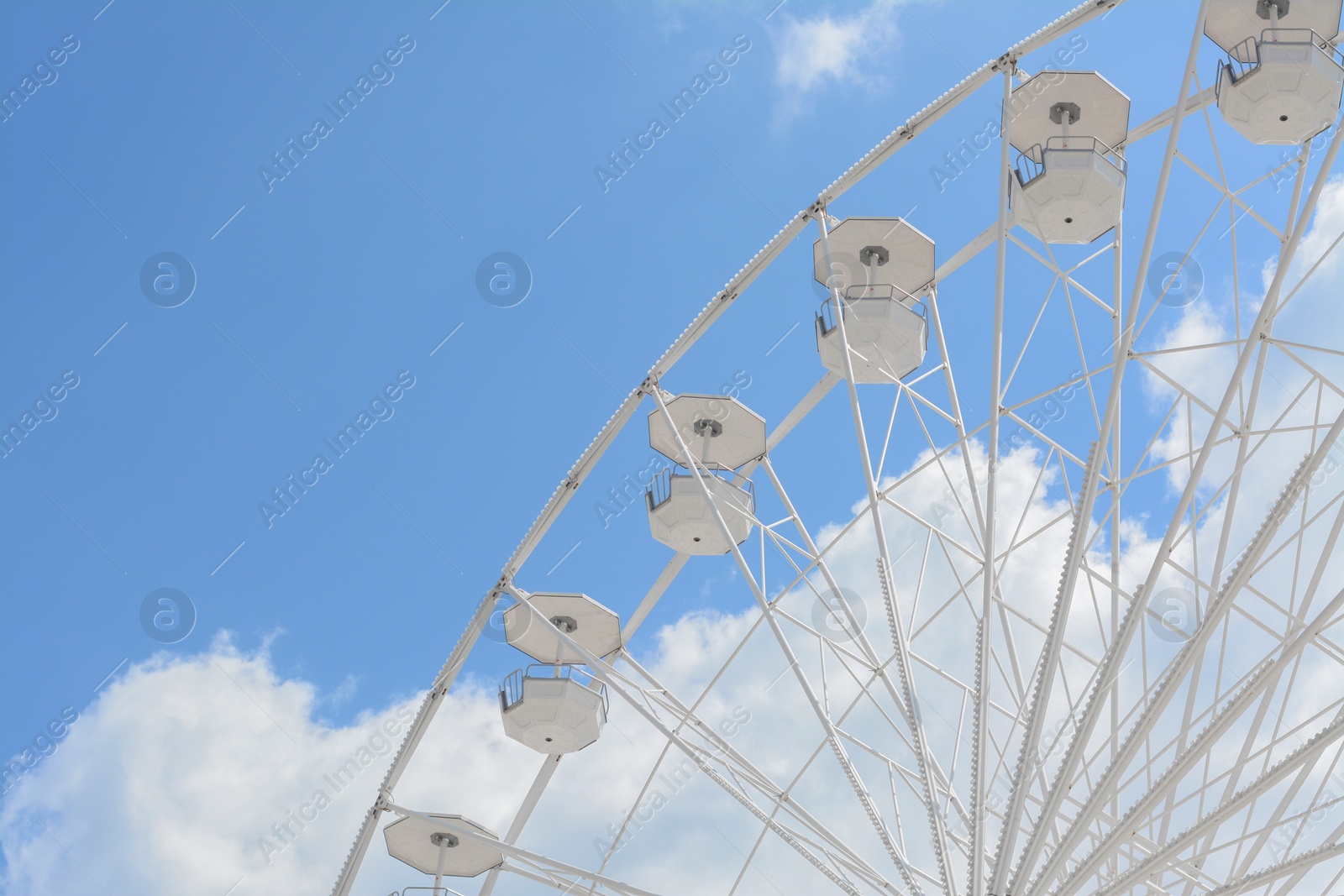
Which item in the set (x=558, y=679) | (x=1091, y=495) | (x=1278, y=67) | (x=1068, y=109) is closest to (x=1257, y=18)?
(x=1278, y=67)

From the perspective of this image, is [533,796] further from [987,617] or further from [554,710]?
[987,617]

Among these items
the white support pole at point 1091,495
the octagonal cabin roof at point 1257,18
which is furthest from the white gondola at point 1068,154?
the white support pole at point 1091,495

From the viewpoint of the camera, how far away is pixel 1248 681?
15.0 meters

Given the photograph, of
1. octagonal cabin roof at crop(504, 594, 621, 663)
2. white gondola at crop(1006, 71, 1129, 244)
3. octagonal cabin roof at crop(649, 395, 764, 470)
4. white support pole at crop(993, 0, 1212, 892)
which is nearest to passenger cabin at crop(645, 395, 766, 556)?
octagonal cabin roof at crop(649, 395, 764, 470)

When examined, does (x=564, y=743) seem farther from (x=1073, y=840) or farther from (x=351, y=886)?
(x=1073, y=840)

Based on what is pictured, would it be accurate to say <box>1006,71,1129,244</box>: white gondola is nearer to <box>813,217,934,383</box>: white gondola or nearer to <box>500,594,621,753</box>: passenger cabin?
<box>813,217,934,383</box>: white gondola

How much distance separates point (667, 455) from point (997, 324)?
9191mm

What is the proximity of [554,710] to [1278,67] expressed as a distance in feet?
58.4

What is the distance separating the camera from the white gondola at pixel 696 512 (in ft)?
82.1

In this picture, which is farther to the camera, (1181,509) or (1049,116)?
(1049,116)

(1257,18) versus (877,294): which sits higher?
(1257,18)

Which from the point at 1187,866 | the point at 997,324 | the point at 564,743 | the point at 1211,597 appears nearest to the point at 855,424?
the point at 997,324

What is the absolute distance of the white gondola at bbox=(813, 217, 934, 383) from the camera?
22266 millimetres

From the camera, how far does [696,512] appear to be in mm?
25047
